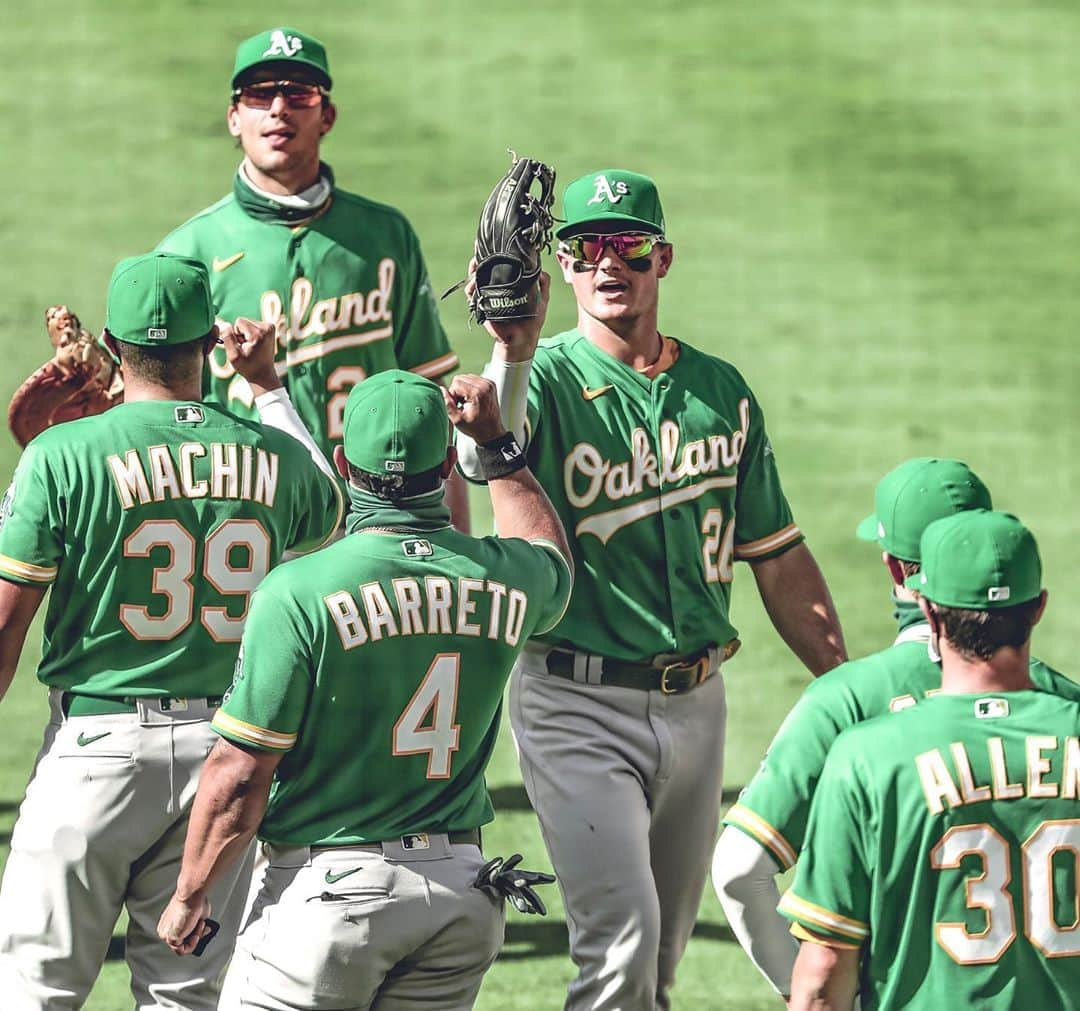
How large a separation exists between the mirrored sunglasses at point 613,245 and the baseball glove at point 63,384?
144 cm

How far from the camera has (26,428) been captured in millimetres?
5898

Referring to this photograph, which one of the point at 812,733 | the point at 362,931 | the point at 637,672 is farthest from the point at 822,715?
the point at 637,672

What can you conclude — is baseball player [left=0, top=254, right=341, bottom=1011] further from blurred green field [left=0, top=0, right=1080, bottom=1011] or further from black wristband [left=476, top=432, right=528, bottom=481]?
blurred green field [left=0, top=0, right=1080, bottom=1011]

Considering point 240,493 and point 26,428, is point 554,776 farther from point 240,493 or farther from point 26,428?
point 26,428

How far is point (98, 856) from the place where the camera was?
187 inches

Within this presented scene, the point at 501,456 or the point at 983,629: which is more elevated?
the point at 501,456

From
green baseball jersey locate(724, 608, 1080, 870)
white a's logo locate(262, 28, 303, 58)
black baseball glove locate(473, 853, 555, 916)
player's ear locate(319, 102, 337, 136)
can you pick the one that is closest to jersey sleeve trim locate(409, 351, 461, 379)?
player's ear locate(319, 102, 337, 136)

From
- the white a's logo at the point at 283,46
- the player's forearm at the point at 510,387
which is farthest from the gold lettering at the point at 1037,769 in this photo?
the white a's logo at the point at 283,46

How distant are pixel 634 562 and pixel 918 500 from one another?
110 cm

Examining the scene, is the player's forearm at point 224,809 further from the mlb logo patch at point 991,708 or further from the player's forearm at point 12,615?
the mlb logo patch at point 991,708

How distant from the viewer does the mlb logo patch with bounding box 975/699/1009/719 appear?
3.51 metres

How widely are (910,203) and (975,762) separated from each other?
27.5 ft

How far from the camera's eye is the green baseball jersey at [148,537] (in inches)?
183

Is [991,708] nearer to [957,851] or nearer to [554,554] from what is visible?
[957,851]
